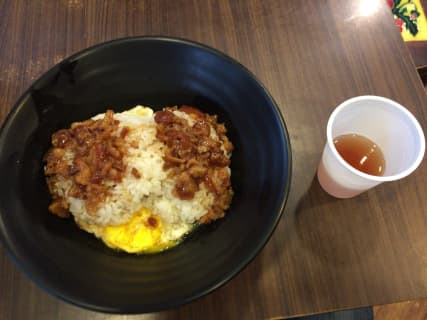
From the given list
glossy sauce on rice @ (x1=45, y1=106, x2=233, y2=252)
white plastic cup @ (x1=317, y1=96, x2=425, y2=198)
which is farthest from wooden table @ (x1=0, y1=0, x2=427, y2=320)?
glossy sauce on rice @ (x1=45, y1=106, x2=233, y2=252)

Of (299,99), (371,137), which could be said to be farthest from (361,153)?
(299,99)

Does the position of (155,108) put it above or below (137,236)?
above

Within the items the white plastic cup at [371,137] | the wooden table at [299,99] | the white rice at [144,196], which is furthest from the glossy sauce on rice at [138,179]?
the white plastic cup at [371,137]

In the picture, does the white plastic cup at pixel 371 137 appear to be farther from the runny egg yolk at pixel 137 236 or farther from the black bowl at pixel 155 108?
the runny egg yolk at pixel 137 236

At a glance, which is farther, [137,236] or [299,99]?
[299,99]

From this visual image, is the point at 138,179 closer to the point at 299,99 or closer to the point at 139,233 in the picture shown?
the point at 139,233
